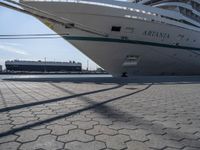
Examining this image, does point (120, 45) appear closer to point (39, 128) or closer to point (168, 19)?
point (168, 19)

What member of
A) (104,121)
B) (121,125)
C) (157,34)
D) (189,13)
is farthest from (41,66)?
(121,125)

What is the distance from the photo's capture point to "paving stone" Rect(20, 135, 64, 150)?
243cm

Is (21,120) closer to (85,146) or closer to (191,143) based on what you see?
(85,146)

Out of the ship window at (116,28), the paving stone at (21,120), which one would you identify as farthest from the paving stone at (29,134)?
the ship window at (116,28)

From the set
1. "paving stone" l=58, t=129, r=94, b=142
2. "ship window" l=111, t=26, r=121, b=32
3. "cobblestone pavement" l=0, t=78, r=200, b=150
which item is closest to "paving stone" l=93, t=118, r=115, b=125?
"cobblestone pavement" l=0, t=78, r=200, b=150

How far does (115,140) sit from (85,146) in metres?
0.40

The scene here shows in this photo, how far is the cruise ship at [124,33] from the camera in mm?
14531

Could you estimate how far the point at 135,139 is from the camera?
2.79m

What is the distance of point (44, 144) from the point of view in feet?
8.29

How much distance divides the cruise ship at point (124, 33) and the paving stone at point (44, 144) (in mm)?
11138

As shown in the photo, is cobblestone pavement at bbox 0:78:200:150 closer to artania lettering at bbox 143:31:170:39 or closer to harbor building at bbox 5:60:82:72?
artania lettering at bbox 143:31:170:39

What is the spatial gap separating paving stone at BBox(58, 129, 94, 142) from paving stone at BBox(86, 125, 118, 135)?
12 centimetres

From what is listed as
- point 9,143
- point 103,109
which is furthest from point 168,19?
point 9,143

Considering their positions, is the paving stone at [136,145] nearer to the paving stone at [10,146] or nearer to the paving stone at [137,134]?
the paving stone at [137,134]
